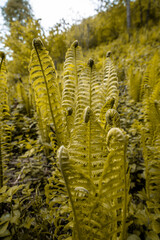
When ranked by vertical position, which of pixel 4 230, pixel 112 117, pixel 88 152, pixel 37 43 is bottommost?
pixel 4 230

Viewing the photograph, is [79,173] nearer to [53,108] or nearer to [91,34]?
[53,108]

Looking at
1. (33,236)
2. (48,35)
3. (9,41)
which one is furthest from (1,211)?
(9,41)

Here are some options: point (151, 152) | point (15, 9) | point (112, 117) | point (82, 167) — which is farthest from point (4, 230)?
point (15, 9)

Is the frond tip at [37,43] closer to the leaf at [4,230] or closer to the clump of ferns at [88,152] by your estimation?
the clump of ferns at [88,152]

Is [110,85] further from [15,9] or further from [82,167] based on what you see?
[15,9]

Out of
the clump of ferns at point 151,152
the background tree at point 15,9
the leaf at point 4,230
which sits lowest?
the leaf at point 4,230

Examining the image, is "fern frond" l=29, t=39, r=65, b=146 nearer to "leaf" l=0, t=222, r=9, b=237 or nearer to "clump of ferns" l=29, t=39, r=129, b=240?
"clump of ferns" l=29, t=39, r=129, b=240

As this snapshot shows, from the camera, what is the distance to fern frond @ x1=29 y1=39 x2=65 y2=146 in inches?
25.7

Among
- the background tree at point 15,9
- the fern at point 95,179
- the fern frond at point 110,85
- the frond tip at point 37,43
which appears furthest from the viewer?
the background tree at point 15,9

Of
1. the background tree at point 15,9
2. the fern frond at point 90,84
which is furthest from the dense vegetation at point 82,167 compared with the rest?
the background tree at point 15,9

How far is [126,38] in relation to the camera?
7.46 m

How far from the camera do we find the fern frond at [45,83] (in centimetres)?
65

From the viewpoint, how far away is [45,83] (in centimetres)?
71

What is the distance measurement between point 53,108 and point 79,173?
0.51 metres
